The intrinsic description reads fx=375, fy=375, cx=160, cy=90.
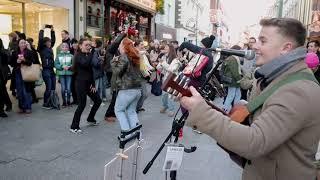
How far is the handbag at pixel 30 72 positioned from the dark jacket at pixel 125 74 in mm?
3358

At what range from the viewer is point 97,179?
4.92 metres

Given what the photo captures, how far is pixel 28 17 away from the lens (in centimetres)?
1497

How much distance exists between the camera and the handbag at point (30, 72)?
8.90 meters

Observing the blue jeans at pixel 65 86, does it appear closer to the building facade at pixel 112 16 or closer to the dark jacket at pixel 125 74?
the dark jacket at pixel 125 74

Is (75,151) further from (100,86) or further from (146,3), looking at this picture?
(146,3)

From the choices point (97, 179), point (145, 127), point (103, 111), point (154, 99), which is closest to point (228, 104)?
point (145, 127)

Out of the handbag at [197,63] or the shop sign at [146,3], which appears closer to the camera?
the handbag at [197,63]

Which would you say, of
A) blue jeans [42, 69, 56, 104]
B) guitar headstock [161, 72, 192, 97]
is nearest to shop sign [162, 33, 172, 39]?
blue jeans [42, 69, 56, 104]

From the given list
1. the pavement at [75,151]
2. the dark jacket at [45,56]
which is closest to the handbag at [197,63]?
the pavement at [75,151]

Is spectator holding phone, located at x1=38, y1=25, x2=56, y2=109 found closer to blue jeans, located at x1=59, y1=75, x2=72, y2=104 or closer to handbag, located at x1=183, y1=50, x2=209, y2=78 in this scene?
blue jeans, located at x1=59, y1=75, x2=72, y2=104

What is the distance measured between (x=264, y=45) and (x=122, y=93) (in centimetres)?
453

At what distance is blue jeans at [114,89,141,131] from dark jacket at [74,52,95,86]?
133 cm

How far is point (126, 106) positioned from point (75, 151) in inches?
44.3

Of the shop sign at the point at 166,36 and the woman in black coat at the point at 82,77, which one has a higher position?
the shop sign at the point at 166,36
